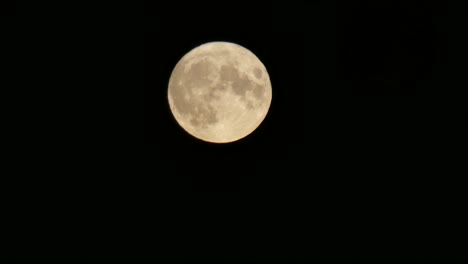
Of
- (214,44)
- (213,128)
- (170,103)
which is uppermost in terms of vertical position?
(214,44)

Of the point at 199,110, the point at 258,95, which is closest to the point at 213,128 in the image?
the point at 199,110

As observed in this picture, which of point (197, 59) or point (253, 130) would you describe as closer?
point (197, 59)

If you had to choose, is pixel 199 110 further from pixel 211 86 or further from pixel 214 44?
pixel 214 44

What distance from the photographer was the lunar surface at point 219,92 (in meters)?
6.43

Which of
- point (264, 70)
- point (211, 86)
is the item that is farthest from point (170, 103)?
point (264, 70)

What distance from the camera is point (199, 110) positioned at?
6.54 meters

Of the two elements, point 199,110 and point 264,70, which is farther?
point 264,70

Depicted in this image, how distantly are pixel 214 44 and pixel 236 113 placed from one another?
1.02 m

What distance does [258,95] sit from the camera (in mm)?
6734

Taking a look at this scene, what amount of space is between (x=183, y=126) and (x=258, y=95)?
3.48ft

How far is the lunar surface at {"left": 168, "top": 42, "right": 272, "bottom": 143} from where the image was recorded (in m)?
6.43

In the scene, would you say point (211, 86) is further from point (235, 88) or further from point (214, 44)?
point (214, 44)

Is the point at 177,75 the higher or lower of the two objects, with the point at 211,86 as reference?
higher

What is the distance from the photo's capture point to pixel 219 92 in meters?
6.39
